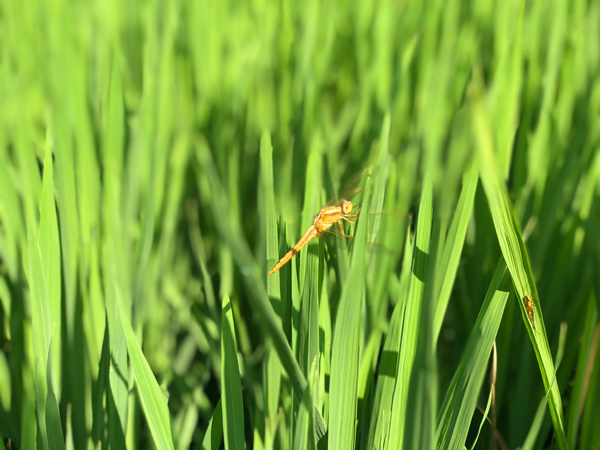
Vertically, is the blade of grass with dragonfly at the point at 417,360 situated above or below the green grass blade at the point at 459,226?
below

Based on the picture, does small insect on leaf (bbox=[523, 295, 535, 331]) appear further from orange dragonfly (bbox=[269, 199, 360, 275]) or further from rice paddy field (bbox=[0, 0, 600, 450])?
orange dragonfly (bbox=[269, 199, 360, 275])

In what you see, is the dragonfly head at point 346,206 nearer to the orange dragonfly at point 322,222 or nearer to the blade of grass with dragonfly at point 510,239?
the orange dragonfly at point 322,222

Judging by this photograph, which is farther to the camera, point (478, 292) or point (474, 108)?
point (478, 292)

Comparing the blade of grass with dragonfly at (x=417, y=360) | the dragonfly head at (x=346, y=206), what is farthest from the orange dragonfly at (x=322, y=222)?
the blade of grass with dragonfly at (x=417, y=360)

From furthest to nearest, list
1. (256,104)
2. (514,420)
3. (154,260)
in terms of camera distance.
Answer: (256,104) → (154,260) → (514,420)

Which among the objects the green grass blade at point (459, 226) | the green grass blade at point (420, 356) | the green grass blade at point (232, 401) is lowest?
the green grass blade at point (232, 401)

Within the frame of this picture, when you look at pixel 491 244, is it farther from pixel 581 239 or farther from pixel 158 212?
pixel 158 212

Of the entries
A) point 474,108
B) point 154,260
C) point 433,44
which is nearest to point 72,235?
point 154,260

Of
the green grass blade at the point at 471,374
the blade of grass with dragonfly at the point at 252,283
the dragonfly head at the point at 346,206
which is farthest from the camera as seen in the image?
the dragonfly head at the point at 346,206
